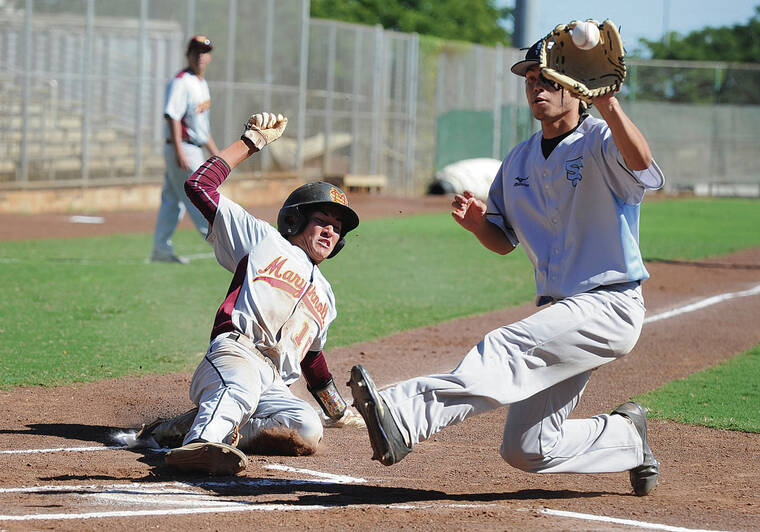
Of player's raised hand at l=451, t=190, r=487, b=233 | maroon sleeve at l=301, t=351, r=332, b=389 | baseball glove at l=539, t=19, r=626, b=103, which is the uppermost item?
baseball glove at l=539, t=19, r=626, b=103

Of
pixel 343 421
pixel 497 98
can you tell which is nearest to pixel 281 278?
pixel 343 421

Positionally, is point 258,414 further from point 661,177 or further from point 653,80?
point 653,80

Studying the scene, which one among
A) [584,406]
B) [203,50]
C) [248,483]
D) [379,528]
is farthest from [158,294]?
[379,528]

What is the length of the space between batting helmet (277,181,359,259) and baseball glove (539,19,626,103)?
4.62ft

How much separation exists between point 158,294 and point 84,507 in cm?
643

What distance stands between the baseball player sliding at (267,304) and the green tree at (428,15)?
4681 cm

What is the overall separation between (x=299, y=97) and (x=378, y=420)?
69.5 feet

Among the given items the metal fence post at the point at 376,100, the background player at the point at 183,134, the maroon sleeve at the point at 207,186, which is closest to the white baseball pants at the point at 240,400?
the maroon sleeve at the point at 207,186

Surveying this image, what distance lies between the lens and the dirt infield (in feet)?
13.3

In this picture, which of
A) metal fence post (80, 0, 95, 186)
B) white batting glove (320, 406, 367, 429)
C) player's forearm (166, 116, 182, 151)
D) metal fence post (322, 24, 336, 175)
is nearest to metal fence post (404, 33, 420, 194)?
metal fence post (322, 24, 336, 175)

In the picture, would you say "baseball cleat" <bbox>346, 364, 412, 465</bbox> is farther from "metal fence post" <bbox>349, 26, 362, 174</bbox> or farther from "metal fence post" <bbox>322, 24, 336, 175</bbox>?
"metal fence post" <bbox>349, 26, 362, 174</bbox>

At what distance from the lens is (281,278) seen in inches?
201

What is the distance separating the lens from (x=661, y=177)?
411 centimetres

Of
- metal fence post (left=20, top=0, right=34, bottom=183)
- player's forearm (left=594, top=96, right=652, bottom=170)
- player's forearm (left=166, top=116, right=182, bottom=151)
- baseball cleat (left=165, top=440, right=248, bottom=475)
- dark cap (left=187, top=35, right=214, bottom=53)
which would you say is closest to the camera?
player's forearm (left=594, top=96, right=652, bottom=170)
